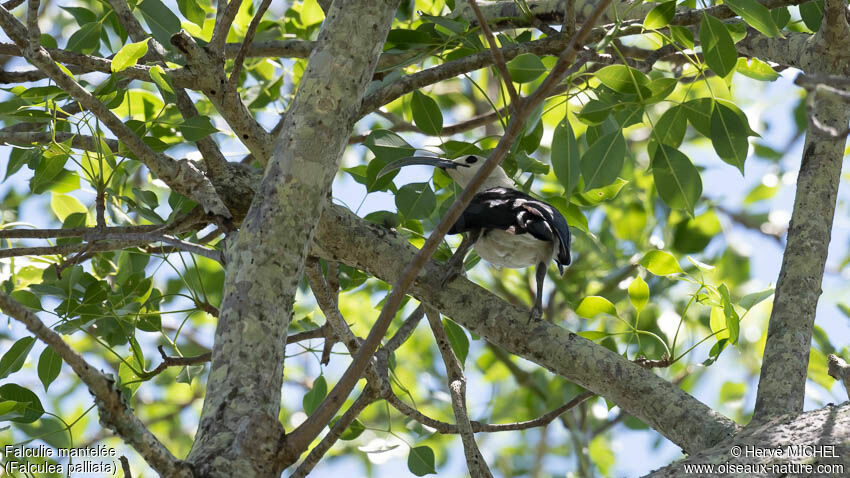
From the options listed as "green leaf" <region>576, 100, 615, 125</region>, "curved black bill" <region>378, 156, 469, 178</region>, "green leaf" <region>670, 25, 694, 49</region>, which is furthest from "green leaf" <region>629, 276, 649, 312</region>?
"green leaf" <region>670, 25, 694, 49</region>

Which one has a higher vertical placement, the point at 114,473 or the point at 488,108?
the point at 488,108

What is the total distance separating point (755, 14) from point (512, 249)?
5.02 feet

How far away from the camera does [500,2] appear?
13.4 ft

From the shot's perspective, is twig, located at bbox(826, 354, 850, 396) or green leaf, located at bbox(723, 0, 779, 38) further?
green leaf, located at bbox(723, 0, 779, 38)

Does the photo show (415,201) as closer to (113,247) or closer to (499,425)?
(499,425)

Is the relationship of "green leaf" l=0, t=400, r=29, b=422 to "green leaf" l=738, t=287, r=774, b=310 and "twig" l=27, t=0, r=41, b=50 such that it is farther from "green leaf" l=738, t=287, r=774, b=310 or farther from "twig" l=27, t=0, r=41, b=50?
"green leaf" l=738, t=287, r=774, b=310

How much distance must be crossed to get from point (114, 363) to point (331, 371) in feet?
7.09

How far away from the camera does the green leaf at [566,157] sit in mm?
2973

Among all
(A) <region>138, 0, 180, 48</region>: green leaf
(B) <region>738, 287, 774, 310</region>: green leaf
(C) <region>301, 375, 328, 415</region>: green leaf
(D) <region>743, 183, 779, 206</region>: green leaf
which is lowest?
(B) <region>738, 287, 774, 310</region>: green leaf

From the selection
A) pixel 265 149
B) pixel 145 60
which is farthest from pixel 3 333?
pixel 265 149

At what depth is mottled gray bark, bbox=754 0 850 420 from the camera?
263cm

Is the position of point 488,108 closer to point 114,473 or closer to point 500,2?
point 500,2

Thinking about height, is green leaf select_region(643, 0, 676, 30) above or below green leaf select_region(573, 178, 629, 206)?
below

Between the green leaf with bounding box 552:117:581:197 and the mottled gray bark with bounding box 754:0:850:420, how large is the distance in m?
0.78
